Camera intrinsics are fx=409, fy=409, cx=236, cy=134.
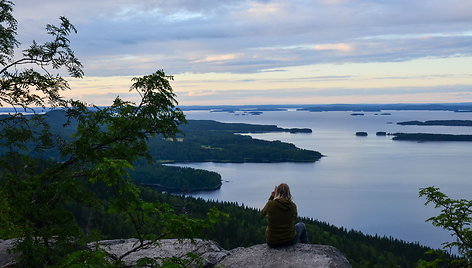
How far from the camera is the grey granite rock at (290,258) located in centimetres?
1139

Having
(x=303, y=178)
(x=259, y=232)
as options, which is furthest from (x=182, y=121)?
(x=303, y=178)

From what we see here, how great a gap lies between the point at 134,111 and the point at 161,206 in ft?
9.54

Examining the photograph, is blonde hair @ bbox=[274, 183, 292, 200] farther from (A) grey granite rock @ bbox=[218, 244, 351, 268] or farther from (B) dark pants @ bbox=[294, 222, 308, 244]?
(A) grey granite rock @ bbox=[218, 244, 351, 268]

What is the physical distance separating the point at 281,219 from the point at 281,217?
6 centimetres

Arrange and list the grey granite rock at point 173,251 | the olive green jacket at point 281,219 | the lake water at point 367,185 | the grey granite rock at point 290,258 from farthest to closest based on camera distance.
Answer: the lake water at point 367,185 → the grey granite rock at point 173,251 → the olive green jacket at point 281,219 → the grey granite rock at point 290,258

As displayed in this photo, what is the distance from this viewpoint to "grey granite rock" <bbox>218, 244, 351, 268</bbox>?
11391 mm

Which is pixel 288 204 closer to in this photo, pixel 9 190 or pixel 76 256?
pixel 76 256

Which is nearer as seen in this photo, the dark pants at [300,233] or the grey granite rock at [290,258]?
the grey granite rock at [290,258]

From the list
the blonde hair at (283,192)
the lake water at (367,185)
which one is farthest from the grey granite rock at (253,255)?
the lake water at (367,185)

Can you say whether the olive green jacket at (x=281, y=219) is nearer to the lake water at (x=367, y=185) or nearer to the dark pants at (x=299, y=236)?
the dark pants at (x=299, y=236)

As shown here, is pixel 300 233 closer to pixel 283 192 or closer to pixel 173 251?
pixel 283 192

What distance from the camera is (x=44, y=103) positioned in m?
10.7

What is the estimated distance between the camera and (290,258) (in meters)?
11.7

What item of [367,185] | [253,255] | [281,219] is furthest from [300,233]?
[367,185]
